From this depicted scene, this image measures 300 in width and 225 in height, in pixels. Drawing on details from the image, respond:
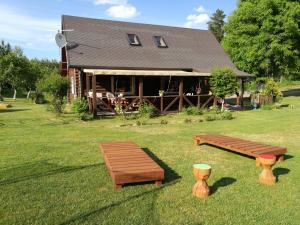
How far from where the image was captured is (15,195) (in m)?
4.89

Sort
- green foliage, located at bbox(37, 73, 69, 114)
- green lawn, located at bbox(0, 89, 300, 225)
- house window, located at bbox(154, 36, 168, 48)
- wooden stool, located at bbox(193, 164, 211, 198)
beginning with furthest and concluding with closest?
house window, located at bbox(154, 36, 168, 48) → green foliage, located at bbox(37, 73, 69, 114) → wooden stool, located at bbox(193, 164, 211, 198) → green lawn, located at bbox(0, 89, 300, 225)

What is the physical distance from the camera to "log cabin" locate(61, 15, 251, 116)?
16.9 m

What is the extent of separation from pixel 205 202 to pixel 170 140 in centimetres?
466

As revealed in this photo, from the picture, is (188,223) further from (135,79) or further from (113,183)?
(135,79)

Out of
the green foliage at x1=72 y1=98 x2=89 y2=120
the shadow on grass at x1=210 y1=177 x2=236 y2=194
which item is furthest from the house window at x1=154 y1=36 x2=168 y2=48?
the shadow on grass at x1=210 y1=177 x2=236 y2=194

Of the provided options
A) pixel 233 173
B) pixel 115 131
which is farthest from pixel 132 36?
pixel 233 173

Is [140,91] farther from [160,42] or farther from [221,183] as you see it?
[221,183]

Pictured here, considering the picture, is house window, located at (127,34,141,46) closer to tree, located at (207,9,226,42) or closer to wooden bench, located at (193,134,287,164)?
wooden bench, located at (193,134,287,164)

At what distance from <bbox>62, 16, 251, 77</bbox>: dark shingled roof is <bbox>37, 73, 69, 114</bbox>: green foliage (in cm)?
165

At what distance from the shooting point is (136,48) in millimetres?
20188

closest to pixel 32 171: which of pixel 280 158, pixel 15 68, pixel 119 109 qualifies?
pixel 280 158

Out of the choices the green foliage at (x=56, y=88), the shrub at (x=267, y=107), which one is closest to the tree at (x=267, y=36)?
the shrub at (x=267, y=107)

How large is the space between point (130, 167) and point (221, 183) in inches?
65.9

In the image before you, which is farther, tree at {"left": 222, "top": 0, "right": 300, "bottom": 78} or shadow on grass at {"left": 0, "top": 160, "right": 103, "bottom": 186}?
tree at {"left": 222, "top": 0, "right": 300, "bottom": 78}
